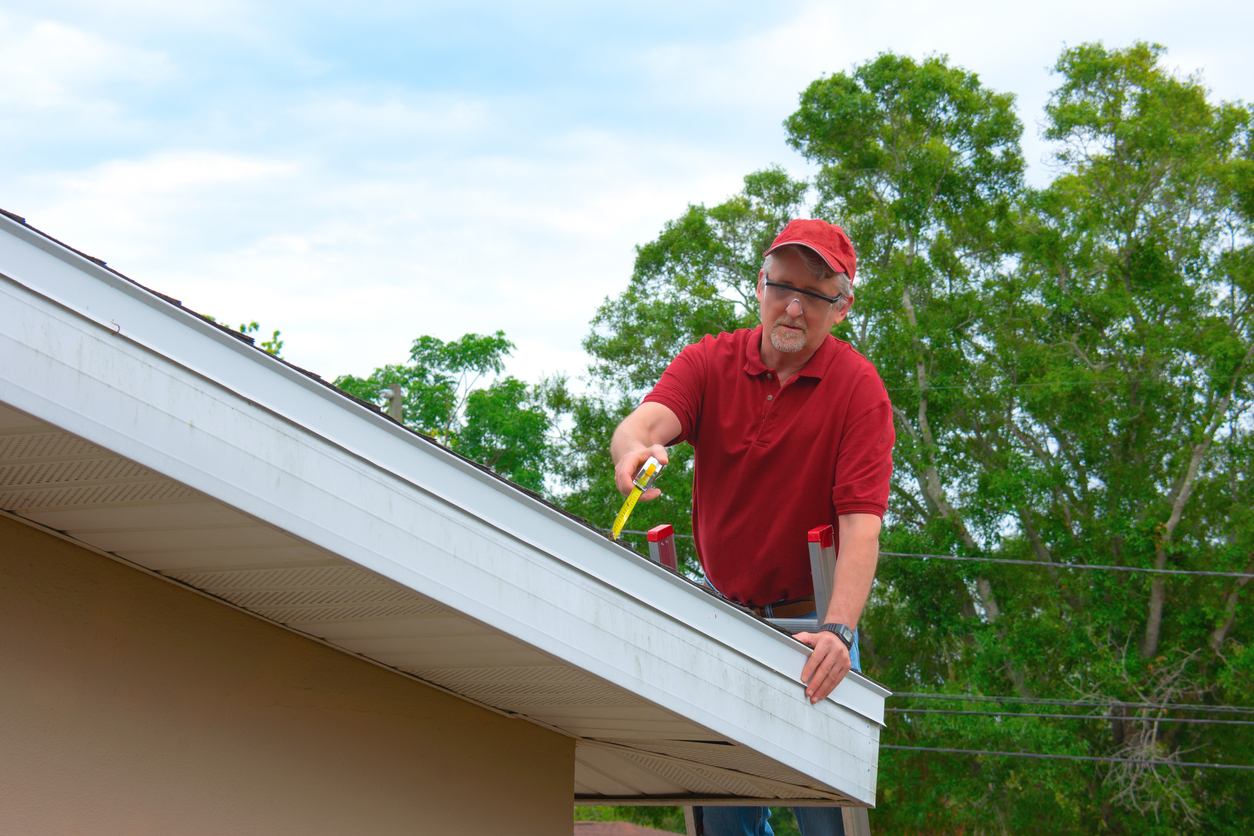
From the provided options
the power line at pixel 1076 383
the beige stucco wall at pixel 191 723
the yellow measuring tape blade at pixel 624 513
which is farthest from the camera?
the power line at pixel 1076 383

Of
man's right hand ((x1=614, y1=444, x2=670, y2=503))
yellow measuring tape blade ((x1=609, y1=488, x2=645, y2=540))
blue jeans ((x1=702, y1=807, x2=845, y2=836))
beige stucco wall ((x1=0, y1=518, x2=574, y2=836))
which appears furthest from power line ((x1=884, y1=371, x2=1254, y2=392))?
beige stucco wall ((x1=0, y1=518, x2=574, y2=836))

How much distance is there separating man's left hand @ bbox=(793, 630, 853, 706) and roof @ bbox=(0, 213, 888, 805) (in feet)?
0.11

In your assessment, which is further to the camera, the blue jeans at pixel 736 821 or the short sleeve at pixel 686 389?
the blue jeans at pixel 736 821

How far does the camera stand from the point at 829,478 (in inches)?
118

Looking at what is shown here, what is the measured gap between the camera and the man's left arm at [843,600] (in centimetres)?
241

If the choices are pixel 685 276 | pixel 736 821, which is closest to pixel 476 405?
pixel 685 276

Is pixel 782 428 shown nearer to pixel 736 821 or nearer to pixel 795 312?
pixel 795 312

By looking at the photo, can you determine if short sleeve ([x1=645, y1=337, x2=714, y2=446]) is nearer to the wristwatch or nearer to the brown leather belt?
the brown leather belt

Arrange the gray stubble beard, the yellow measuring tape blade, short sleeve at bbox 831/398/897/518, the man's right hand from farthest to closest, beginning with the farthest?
1. the gray stubble beard
2. short sleeve at bbox 831/398/897/518
3. the man's right hand
4. the yellow measuring tape blade

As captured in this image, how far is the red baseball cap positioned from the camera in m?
2.93

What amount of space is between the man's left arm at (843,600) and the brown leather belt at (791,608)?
22cm

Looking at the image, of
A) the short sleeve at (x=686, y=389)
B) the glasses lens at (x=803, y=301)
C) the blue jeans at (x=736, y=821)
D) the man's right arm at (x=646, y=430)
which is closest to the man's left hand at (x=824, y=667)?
the man's right arm at (x=646, y=430)

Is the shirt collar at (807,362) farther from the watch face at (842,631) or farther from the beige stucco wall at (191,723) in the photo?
the beige stucco wall at (191,723)

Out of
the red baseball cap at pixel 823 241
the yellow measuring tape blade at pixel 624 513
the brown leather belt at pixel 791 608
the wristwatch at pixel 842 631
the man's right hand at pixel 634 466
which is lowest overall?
the wristwatch at pixel 842 631
